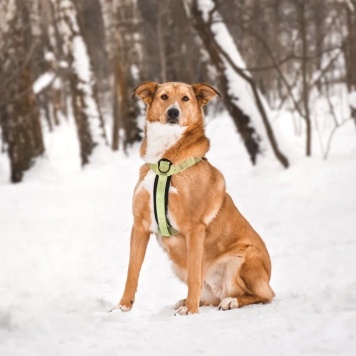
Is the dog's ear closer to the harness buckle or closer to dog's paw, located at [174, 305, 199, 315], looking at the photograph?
the harness buckle

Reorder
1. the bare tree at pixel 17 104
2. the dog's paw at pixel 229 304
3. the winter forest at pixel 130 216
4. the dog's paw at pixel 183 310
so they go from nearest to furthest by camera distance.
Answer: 1. the winter forest at pixel 130 216
2. the dog's paw at pixel 183 310
3. the dog's paw at pixel 229 304
4. the bare tree at pixel 17 104

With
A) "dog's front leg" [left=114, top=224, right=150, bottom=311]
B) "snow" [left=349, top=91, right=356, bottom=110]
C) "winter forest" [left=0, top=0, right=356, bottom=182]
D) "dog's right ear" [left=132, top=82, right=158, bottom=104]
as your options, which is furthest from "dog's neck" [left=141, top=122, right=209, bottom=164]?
"snow" [left=349, top=91, right=356, bottom=110]

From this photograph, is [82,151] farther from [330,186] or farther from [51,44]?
[51,44]

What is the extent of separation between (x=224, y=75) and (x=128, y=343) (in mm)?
9204

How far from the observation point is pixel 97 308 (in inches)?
178

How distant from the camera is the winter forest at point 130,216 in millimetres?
3340

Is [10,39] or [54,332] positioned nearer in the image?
[54,332]

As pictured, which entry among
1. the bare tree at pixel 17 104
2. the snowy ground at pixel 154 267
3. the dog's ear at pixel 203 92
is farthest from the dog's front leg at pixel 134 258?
the bare tree at pixel 17 104

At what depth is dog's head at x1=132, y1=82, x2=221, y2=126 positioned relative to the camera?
4.37 m

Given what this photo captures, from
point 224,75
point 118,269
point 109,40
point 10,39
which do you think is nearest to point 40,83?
point 109,40

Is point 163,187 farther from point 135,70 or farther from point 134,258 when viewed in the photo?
point 135,70

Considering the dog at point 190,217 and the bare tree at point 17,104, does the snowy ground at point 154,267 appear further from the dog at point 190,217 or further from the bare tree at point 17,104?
the bare tree at point 17,104

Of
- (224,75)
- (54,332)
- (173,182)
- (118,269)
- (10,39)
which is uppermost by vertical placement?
(10,39)

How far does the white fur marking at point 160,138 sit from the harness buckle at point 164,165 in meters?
0.05
